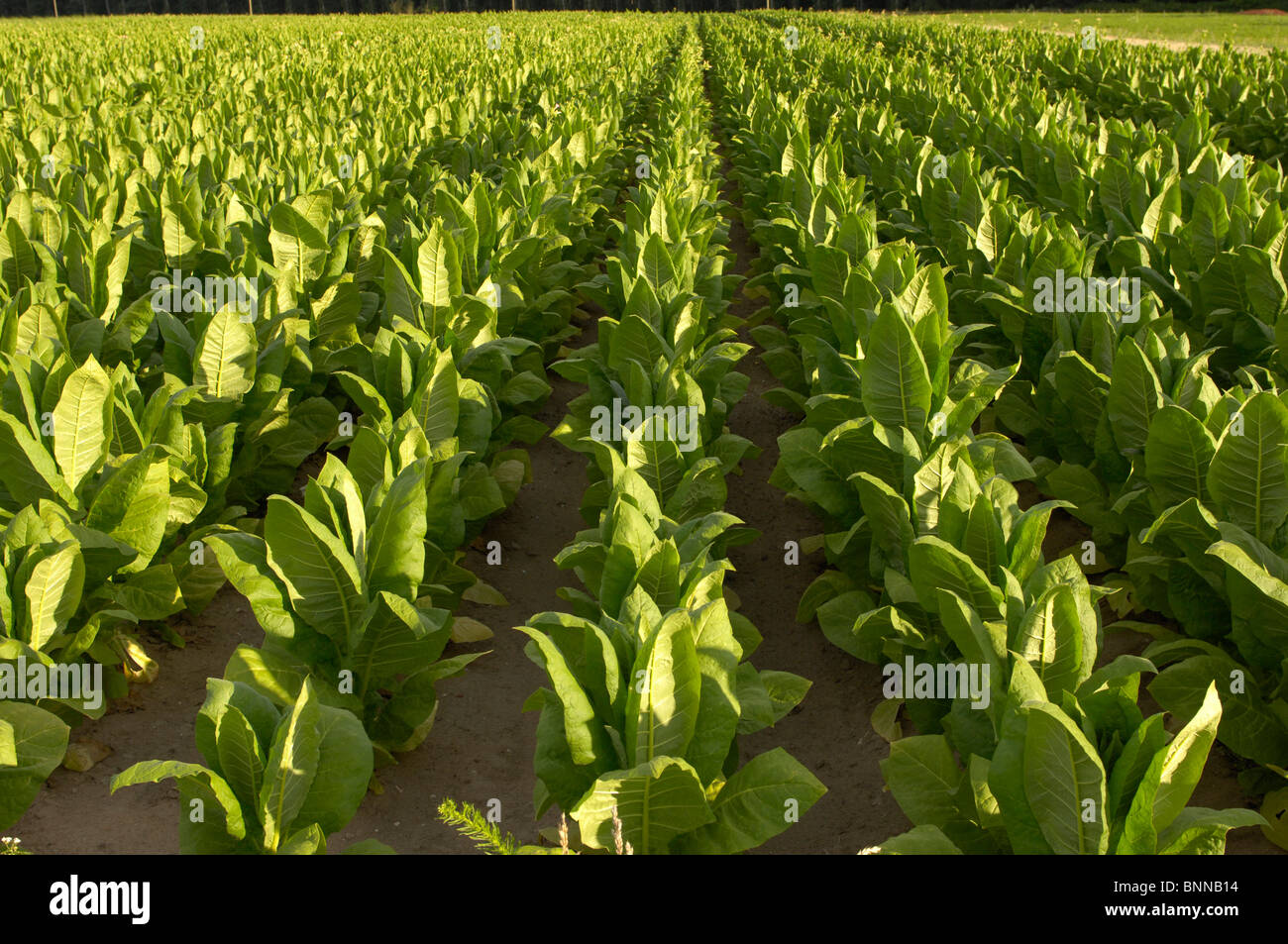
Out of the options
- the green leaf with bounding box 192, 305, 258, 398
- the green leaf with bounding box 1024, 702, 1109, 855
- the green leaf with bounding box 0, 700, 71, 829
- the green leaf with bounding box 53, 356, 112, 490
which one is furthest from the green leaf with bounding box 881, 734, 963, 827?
the green leaf with bounding box 192, 305, 258, 398

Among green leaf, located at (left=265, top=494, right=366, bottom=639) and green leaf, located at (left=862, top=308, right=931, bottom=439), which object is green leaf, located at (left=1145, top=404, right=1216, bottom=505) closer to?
green leaf, located at (left=862, top=308, right=931, bottom=439)

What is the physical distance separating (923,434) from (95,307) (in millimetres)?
4072

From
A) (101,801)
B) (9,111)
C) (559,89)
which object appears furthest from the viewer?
(559,89)

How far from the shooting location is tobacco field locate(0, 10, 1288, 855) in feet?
7.39

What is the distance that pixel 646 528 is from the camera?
2.70m

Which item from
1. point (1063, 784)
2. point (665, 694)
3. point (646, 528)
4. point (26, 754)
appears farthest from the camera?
point (646, 528)

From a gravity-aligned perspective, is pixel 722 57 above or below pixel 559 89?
above

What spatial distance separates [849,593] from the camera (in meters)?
3.60

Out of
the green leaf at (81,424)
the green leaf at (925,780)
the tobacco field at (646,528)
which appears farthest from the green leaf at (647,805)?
the green leaf at (81,424)

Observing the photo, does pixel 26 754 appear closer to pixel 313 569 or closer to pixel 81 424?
pixel 313 569

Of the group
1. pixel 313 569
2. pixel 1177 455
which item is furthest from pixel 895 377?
pixel 313 569
